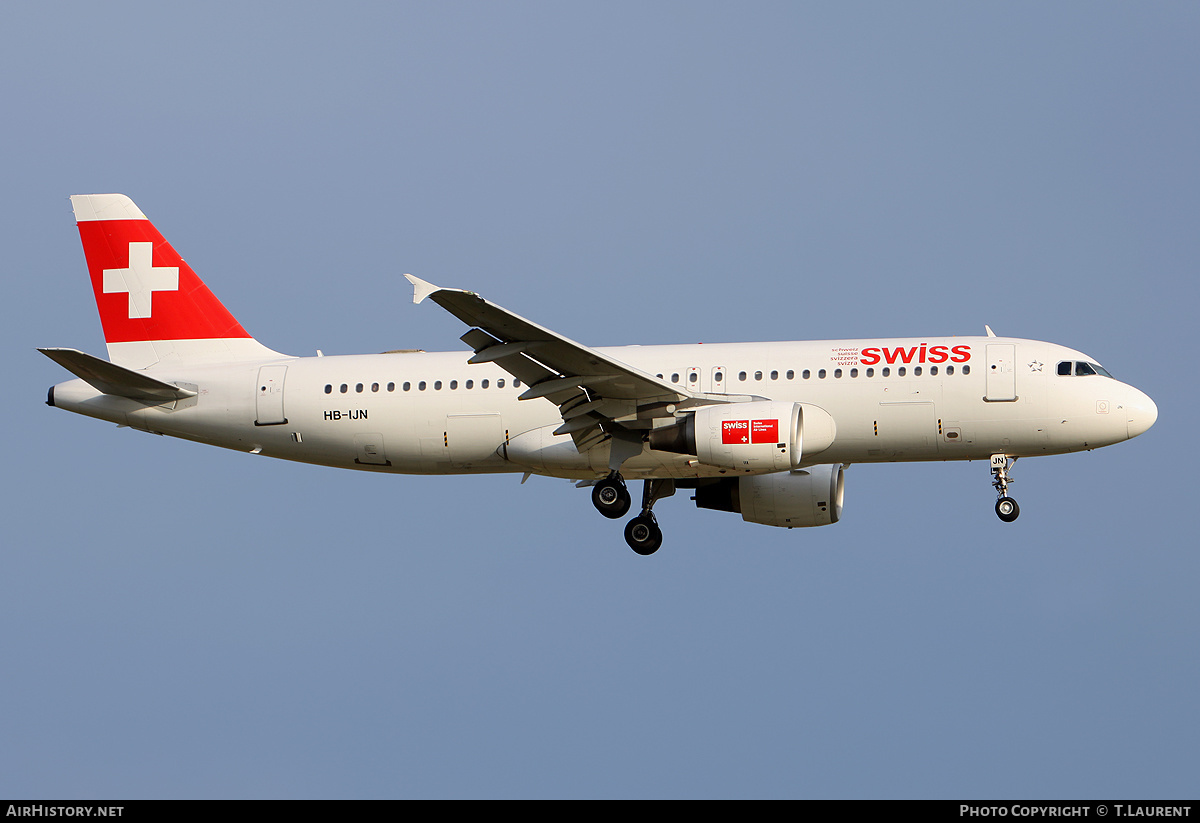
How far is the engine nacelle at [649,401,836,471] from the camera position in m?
33.2

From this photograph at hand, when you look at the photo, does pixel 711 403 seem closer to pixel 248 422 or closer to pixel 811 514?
pixel 811 514

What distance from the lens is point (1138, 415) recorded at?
113ft

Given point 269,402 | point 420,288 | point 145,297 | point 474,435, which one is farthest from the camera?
point 145,297

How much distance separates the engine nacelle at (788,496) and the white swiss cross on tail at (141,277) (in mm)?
14761

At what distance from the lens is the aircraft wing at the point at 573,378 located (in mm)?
31531

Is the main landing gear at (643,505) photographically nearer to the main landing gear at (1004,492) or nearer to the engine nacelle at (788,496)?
the engine nacelle at (788,496)

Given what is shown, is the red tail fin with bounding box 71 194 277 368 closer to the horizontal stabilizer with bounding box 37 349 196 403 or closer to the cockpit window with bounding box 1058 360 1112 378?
the horizontal stabilizer with bounding box 37 349 196 403

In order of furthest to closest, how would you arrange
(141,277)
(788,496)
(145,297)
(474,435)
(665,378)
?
(141,277) < (145,297) < (788,496) < (474,435) < (665,378)

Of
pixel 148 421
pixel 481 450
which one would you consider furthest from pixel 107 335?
pixel 481 450

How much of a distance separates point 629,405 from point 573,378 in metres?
1.59

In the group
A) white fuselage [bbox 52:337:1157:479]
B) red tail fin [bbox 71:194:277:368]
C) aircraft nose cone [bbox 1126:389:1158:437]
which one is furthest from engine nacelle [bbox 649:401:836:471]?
red tail fin [bbox 71:194:277:368]

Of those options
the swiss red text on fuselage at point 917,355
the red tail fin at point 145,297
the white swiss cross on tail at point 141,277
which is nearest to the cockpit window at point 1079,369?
the swiss red text on fuselage at point 917,355

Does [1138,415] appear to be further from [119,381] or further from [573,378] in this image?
→ [119,381]

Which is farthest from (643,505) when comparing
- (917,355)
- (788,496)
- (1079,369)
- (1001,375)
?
(1079,369)
